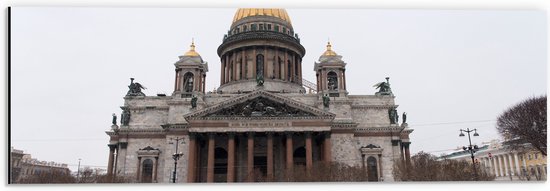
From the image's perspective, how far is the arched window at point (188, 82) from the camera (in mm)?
36062

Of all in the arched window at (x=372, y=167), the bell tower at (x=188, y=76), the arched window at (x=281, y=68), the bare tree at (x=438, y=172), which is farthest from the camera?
the arched window at (x=281, y=68)

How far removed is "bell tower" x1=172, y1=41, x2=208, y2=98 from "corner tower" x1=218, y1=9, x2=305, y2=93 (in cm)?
497

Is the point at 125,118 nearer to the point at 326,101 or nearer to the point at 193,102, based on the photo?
the point at 193,102

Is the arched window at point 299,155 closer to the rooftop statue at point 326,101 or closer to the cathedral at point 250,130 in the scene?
the cathedral at point 250,130

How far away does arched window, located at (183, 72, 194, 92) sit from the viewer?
118 ft

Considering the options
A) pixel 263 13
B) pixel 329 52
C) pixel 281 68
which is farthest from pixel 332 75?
pixel 263 13

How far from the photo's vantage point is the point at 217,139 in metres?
33.0

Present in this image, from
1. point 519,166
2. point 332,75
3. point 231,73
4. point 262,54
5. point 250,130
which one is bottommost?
point 519,166

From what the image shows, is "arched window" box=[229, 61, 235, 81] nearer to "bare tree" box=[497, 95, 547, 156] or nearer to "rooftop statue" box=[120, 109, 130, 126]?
"rooftop statue" box=[120, 109, 130, 126]

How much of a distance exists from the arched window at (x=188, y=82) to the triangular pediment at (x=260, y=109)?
6338mm

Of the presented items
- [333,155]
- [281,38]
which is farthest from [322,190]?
[281,38]

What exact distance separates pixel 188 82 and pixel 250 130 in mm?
9183

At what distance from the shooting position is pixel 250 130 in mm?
30047

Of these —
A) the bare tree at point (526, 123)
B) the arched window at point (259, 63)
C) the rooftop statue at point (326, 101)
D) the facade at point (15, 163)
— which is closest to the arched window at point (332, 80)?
the rooftop statue at point (326, 101)
